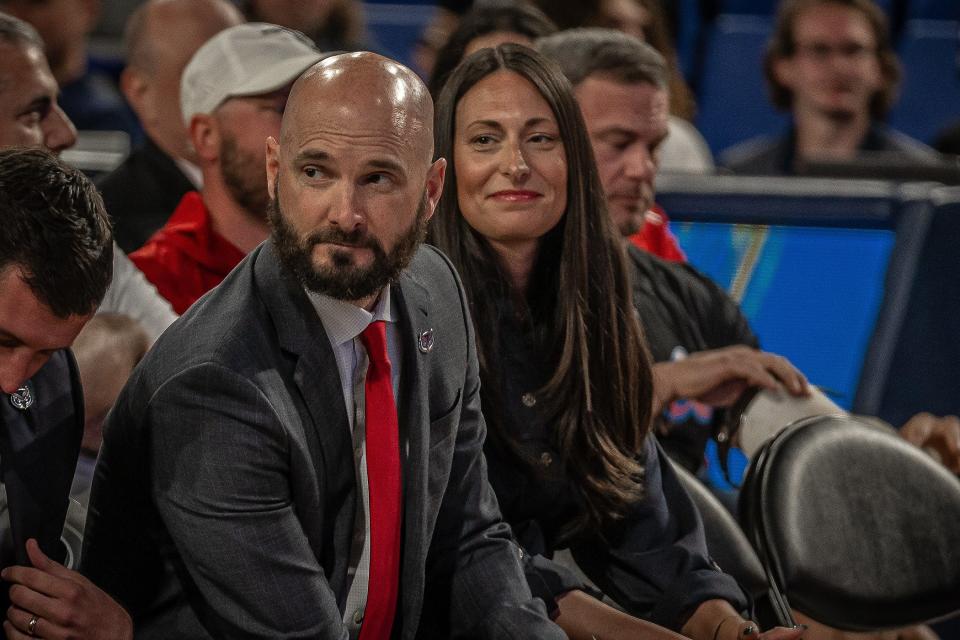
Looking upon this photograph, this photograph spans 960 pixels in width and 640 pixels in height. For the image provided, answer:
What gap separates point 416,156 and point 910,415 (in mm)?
1855

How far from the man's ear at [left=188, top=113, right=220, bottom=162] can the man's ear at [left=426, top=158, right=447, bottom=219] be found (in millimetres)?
1037

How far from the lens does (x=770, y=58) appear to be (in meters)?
4.62

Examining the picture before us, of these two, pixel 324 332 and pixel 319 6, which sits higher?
pixel 324 332

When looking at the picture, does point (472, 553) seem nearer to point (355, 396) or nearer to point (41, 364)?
point (355, 396)

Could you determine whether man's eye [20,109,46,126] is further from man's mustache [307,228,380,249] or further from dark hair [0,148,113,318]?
man's mustache [307,228,380,249]

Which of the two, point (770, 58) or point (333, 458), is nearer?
point (333, 458)

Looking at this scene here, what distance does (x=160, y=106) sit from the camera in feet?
11.2

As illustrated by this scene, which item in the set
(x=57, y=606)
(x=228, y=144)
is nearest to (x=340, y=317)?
(x=57, y=606)

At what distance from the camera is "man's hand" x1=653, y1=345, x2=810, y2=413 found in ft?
8.58

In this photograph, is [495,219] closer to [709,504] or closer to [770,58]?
[709,504]

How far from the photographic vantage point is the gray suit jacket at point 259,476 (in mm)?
1629

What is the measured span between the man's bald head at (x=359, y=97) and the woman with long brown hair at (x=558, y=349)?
1.47 feet

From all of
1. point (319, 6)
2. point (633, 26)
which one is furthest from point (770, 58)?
point (319, 6)

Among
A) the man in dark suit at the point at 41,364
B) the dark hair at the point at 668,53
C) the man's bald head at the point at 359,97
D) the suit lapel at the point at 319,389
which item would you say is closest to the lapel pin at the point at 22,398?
the man in dark suit at the point at 41,364
